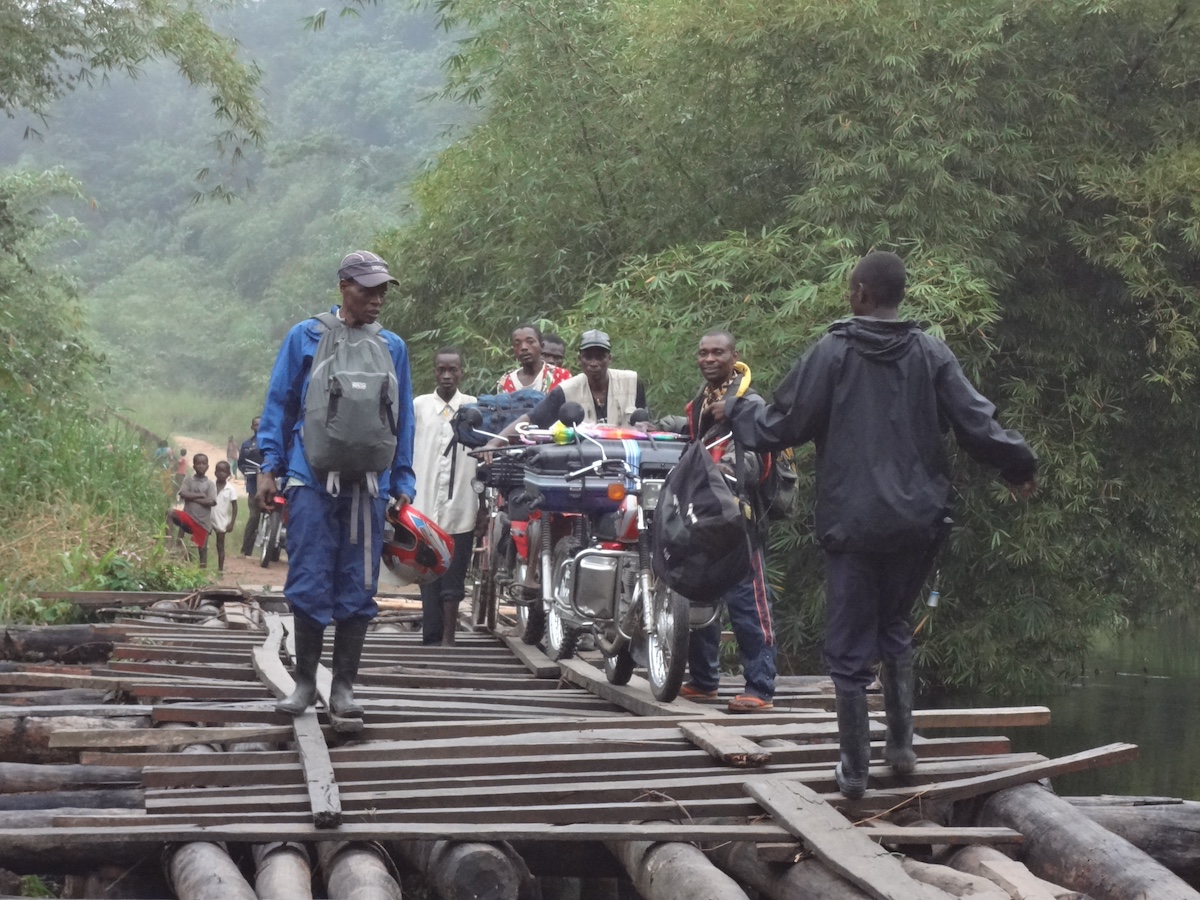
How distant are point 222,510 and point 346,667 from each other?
1570 cm

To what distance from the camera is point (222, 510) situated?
21250mm

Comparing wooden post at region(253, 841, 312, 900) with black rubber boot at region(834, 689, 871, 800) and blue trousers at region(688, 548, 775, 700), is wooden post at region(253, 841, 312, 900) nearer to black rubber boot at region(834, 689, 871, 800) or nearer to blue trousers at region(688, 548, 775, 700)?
black rubber boot at region(834, 689, 871, 800)

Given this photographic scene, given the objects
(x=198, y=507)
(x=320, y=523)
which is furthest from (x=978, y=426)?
(x=198, y=507)

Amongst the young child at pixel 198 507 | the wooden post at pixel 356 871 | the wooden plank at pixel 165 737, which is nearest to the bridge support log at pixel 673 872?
the wooden post at pixel 356 871

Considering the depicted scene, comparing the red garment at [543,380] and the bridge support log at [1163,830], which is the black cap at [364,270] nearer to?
the bridge support log at [1163,830]

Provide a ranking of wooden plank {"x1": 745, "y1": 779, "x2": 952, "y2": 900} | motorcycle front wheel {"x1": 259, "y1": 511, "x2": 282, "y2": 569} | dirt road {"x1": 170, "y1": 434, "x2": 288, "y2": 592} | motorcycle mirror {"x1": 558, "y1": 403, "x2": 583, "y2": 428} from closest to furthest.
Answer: wooden plank {"x1": 745, "y1": 779, "x2": 952, "y2": 900} < motorcycle mirror {"x1": 558, "y1": 403, "x2": 583, "y2": 428} < dirt road {"x1": 170, "y1": 434, "x2": 288, "y2": 592} < motorcycle front wheel {"x1": 259, "y1": 511, "x2": 282, "y2": 569}

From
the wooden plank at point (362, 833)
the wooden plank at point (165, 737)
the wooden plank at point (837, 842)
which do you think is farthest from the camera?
the wooden plank at point (165, 737)

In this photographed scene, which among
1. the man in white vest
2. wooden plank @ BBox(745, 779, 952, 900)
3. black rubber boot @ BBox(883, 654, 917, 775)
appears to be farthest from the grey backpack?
the man in white vest

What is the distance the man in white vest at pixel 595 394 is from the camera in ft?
27.4

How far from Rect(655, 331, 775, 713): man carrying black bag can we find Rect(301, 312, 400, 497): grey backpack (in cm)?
105

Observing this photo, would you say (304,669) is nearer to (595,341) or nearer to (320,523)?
(320,523)

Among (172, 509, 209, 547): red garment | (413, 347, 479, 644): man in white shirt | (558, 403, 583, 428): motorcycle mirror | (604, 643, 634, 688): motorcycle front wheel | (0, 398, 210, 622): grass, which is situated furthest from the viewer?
(172, 509, 209, 547): red garment

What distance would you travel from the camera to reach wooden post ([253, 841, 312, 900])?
4.06m

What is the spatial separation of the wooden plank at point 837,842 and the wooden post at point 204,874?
4.66 feet
